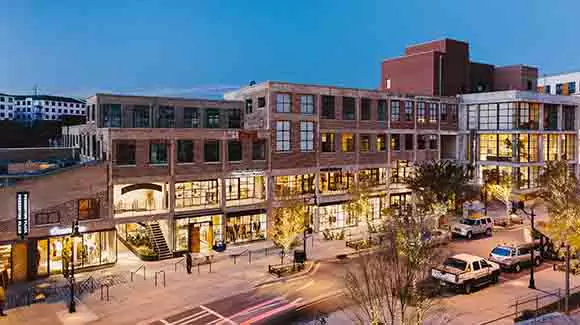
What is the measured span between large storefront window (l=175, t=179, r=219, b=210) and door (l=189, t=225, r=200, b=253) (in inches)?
65.9

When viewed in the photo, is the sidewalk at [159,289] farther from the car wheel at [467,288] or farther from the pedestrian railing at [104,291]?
the car wheel at [467,288]

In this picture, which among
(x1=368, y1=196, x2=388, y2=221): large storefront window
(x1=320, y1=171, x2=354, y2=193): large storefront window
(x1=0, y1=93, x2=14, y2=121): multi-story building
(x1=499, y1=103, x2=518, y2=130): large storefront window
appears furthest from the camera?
(x1=0, y1=93, x2=14, y2=121): multi-story building

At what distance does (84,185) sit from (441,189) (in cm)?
2926

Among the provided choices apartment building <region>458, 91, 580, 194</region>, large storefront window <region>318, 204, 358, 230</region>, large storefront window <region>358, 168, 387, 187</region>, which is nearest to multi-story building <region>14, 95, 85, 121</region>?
large storefront window <region>358, 168, 387, 187</region>

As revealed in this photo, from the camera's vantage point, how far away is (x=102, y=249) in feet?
111

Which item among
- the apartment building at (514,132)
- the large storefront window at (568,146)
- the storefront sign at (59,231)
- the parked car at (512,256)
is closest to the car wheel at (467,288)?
the parked car at (512,256)

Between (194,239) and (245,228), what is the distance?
4766mm

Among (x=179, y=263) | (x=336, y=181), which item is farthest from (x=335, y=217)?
(x=179, y=263)

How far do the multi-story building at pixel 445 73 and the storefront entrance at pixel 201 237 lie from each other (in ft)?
99.4

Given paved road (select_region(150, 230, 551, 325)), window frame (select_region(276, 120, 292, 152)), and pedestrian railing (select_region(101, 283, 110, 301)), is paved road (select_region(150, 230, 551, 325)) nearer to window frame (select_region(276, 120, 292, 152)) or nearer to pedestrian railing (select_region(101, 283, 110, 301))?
pedestrian railing (select_region(101, 283, 110, 301))

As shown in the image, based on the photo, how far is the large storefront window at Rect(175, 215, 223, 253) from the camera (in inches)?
1462

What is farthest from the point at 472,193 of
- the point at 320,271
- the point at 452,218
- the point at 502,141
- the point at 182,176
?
the point at 182,176

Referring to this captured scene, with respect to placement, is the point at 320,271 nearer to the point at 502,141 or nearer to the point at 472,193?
the point at 472,193

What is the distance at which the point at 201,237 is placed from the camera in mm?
38562
